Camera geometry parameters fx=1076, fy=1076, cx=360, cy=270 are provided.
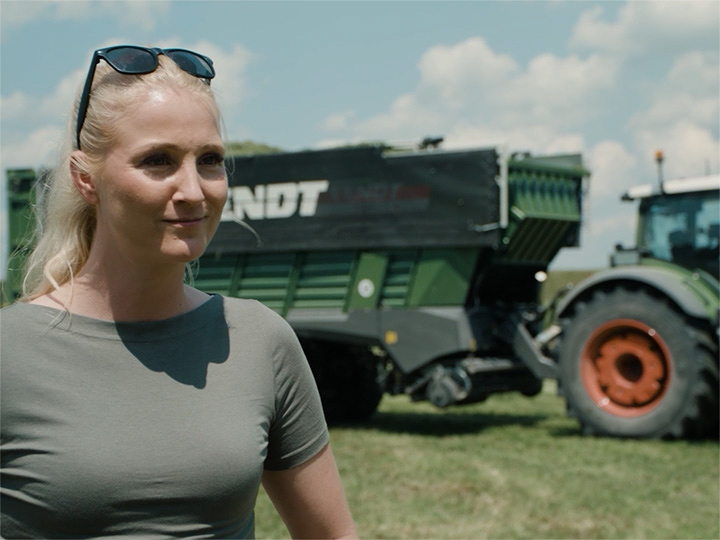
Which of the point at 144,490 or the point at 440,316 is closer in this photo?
the point at 144,490

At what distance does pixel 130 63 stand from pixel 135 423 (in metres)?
0.63

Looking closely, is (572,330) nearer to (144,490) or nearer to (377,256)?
(377,256)

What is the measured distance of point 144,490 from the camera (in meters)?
1.76

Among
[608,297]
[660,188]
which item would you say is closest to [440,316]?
[608,297]

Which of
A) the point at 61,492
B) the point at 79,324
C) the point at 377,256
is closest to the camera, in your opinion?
the point at 61,492

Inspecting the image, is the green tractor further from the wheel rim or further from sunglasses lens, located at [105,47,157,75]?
sunglasses lens, located at [105,47,157,75]

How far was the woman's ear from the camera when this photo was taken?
6.23 feet

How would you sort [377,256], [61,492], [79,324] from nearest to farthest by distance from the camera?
[61,492] < [79,324] < [377,256]

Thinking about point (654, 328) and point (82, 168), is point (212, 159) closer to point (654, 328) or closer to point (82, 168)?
point (82, 168)

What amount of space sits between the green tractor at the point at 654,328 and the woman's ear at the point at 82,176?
25.9 feet

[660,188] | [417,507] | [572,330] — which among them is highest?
[660,188]

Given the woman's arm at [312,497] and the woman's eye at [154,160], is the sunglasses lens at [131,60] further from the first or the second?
the woman's arm at [312,497]

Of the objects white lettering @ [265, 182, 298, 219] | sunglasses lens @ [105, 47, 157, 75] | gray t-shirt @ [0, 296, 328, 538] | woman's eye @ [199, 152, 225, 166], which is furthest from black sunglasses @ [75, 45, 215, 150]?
white lettering @ [265, 182, 298, 219]

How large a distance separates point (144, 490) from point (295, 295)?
9316mm
